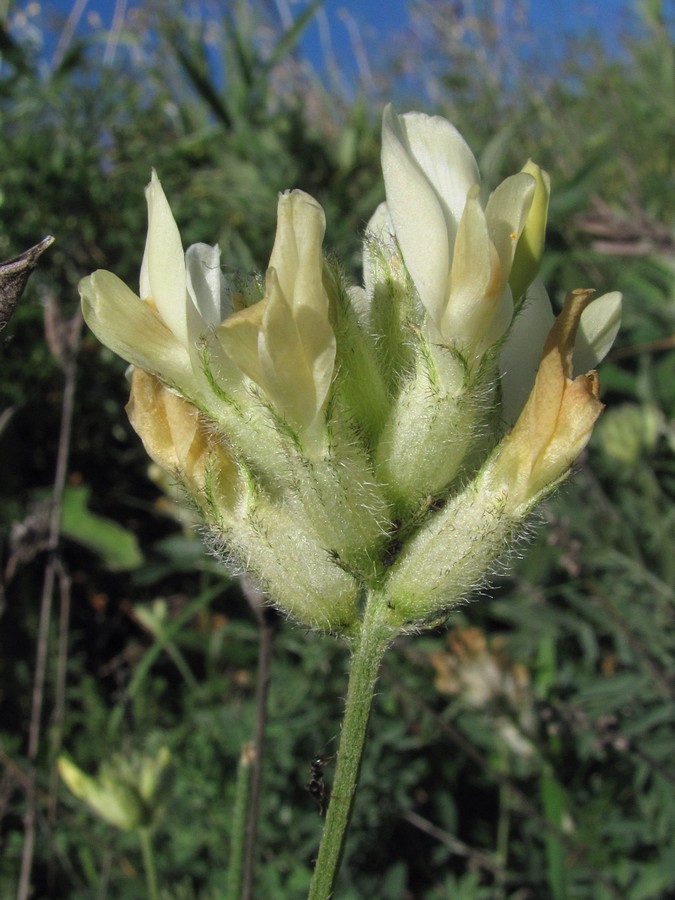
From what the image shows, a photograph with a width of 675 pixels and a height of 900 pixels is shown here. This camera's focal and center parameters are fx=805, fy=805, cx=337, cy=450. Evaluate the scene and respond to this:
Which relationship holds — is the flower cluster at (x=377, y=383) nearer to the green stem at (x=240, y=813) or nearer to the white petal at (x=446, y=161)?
the white petal at (x=446, y=161)

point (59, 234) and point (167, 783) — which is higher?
point (59, 234)

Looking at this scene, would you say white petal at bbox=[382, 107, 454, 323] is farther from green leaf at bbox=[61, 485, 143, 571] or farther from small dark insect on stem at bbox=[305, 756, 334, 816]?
green leaf at bbox=[61, 485, 143, 571]

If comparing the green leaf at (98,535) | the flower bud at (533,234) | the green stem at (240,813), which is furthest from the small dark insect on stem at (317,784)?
the green leaf at (98,535)

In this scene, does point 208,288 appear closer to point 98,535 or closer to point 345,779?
→ point 345,779

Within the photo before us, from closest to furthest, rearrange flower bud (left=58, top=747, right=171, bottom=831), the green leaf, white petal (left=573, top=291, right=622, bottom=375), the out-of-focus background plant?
white petal (left=573, top=291, right=622, bottom=375), flower bud (left=58, top=747, right=171, bottom=831), the out-of-focus background plant, the green leaf

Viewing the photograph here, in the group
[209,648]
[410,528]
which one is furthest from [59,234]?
[410,528]

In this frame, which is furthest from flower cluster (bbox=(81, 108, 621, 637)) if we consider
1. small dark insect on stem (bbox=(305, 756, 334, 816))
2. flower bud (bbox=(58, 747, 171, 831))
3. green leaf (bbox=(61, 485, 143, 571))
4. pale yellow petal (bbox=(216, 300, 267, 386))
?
green leaf (bbox=(61, 485, 143, 571))

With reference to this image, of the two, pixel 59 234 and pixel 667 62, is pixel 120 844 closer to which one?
pixel 59 234
